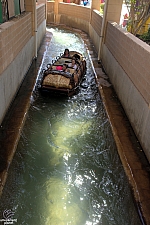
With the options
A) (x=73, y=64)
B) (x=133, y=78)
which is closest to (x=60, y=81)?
(x=73, y=64)

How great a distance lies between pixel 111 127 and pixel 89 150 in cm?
116

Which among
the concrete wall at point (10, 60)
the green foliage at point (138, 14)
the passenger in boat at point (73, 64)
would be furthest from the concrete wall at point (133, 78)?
the concrete wall at point (10, 60)

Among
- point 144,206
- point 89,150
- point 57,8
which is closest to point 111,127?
point 89,150

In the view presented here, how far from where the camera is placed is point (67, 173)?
527 centimetres

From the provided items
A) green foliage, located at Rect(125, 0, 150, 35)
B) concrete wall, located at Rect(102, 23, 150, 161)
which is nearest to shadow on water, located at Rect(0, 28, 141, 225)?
concrete wall, located at Rect(102, 23, 150, 161)

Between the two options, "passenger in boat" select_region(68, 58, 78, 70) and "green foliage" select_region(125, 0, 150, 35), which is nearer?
"passenger in boat" select_region(68, 58, 78, 70)

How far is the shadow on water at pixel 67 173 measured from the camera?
432 centimetres

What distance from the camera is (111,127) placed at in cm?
679

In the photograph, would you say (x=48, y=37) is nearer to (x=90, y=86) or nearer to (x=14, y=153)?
(x=90, y=86)

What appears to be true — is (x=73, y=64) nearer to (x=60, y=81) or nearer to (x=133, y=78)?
(x=60, y=81)

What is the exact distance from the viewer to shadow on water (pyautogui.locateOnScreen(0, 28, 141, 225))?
4324 mm

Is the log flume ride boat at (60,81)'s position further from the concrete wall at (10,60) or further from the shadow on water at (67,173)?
the concrete wall at (10,60)

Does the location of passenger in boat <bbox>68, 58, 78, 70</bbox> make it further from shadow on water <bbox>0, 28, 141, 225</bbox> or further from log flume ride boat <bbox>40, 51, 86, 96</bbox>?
shadow on water <bbox>0, 28, 141, 225</bbox>

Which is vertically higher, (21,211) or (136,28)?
(136,28)
